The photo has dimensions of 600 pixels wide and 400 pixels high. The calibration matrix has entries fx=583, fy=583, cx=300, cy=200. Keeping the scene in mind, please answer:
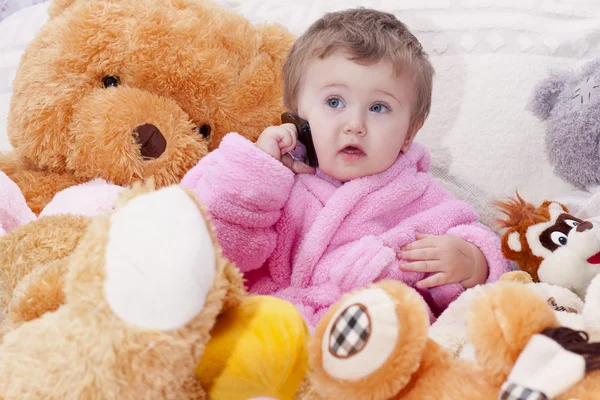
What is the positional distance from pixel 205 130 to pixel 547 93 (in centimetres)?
65

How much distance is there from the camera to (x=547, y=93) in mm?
1102

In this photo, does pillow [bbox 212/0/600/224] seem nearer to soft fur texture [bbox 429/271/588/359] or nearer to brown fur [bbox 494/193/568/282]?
brown fur [bbox 494/193/568/282]

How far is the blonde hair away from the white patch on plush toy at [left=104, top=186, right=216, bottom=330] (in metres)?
0.59

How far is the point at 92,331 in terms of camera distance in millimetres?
464

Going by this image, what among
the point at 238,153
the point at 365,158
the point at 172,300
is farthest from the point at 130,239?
the point at 365,158

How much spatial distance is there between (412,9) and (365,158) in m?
0.62

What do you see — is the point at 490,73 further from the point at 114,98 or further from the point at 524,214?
the point at 114,98

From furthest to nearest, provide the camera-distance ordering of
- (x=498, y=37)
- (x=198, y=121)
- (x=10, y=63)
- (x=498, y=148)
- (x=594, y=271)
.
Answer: (x=10, y=63)
(x=498, y=37)
(x=498, y=148)
(x=198, y=121)
(x=594, y=271)

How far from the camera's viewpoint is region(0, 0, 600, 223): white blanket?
4.03 feet

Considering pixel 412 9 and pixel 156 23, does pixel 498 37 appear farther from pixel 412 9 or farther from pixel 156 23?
pixel 156 23

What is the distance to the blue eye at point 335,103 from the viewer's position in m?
0.99

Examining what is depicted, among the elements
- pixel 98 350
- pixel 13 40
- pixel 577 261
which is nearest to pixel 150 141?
pixel 98 350

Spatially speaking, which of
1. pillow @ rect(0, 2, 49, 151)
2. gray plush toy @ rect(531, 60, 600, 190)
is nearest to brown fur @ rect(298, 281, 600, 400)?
gray plush toy @ rect(531, 60, 600, 190)

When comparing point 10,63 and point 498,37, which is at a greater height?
point 498,37
